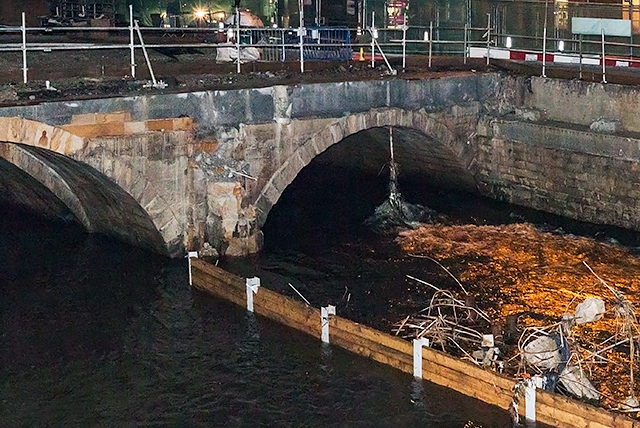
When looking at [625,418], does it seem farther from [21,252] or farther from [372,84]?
[21,252]

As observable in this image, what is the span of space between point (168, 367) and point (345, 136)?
9370 millimetres

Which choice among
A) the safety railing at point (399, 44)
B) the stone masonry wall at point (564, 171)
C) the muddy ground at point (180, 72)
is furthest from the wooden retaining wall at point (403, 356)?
the stone masonry wall at point (564, 171)

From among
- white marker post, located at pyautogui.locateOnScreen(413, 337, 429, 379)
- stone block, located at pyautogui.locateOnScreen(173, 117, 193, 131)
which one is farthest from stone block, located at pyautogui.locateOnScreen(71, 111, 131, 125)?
white marker post, located at pyautogui.locateOnScreen(413, 337, 429, 379)

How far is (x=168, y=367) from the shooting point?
21.9 m

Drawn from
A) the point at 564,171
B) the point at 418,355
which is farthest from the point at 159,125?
the point at 564,171

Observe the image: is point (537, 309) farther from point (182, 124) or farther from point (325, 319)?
point (182, 124)

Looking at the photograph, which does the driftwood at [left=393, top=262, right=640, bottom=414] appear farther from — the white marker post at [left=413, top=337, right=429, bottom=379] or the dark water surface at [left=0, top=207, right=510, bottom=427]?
the dark water surface at [left=0, top=207, right=510, bottom=427]

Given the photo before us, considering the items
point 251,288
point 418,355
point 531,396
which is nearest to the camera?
point 531,396

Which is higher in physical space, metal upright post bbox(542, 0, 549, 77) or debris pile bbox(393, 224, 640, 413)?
metal upright post bbox(542, 0, 549, 77)

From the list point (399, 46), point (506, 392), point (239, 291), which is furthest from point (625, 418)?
point (399, 46)

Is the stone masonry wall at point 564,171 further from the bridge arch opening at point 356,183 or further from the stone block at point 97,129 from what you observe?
the stone block at point 97,129

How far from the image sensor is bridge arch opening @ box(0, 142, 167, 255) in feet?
88.9

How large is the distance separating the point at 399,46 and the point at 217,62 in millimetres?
7705

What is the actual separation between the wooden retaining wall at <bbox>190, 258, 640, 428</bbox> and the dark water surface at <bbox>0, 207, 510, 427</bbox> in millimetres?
209
